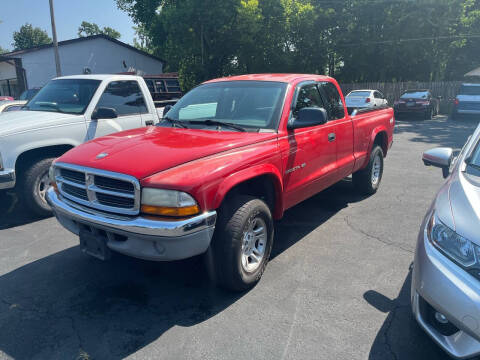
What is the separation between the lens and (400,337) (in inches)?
108

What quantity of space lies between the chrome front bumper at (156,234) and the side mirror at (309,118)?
4.87 feet

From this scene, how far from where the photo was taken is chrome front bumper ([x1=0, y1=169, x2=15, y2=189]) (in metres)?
4.70

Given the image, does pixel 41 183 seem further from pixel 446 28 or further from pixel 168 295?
pixel 446 28

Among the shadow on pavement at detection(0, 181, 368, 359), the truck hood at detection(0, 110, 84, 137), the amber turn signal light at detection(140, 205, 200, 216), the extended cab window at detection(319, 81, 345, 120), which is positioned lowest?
the shadow on pavement at detection(0, 181, 368, 359)

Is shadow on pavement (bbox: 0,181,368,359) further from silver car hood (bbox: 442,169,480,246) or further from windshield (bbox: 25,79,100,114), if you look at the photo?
windshield (bbox: 25,79,100,114)

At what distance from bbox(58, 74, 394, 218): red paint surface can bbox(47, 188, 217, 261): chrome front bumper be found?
0.61ft

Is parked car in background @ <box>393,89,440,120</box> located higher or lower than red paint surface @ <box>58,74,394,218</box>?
lower

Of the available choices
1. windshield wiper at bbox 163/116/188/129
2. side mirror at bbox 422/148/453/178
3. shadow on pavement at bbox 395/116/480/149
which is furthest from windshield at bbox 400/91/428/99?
windshield wiper at bbox 163/116/188/129

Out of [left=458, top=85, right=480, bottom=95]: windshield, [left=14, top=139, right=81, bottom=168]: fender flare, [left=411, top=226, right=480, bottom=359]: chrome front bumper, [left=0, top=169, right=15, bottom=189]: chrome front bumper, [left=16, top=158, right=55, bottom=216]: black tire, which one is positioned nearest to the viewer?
[left=411, top=226, right=480, bottom=359]: chrome front bumper

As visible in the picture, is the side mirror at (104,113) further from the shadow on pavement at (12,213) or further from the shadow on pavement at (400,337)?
the shadow on pavement at (400,337)

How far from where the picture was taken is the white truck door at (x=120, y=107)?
568cm

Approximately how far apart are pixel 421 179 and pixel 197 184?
587cm

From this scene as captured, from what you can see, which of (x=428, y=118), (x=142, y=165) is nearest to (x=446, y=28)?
(x=428, y=118)

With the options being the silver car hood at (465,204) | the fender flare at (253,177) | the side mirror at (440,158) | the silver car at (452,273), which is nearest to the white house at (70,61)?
the fender flare at (253,177)
